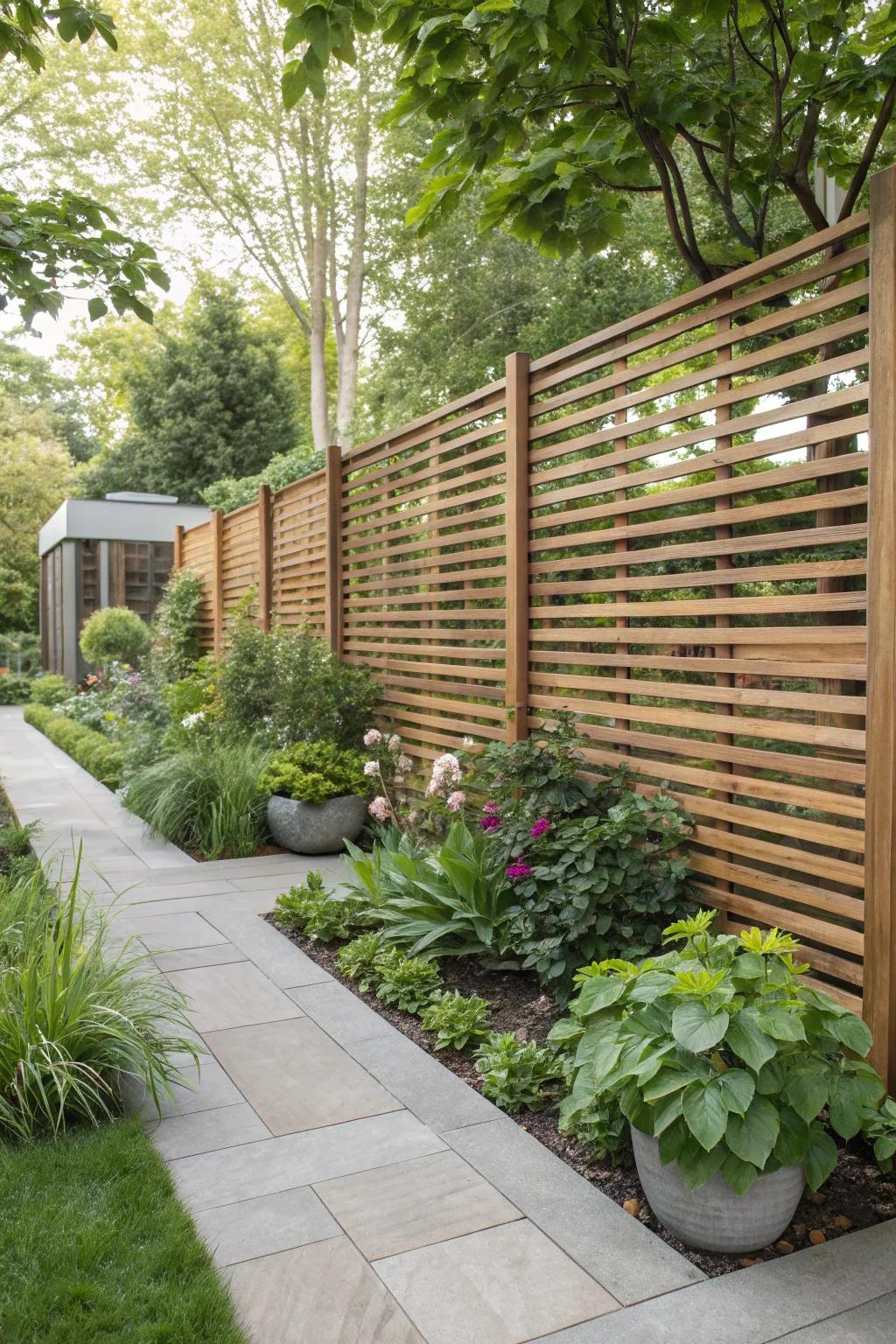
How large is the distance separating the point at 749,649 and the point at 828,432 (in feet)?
2.32

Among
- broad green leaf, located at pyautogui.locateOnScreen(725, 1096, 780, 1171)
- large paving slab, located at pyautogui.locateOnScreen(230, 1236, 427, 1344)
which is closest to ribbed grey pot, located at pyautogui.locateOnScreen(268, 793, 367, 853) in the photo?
large paving slab, located at pyautogui.locateOnScreen(230, 1236, 427, 1344)

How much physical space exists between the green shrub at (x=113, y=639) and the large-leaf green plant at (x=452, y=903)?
10606 mm

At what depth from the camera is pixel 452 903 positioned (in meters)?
3.95

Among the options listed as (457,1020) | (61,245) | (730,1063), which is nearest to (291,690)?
(61,245)

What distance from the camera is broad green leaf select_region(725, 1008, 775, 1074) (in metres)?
2.05

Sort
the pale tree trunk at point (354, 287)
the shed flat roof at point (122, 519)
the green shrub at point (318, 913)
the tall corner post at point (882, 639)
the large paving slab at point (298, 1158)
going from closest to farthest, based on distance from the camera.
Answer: the large paving slab at point (298, 1158) → the tall corner post at point (882, 639) → the green shrub at point (318, 913) → the pale tree trunk at point (354, 287) → the shed flat roof at point (122, 519)

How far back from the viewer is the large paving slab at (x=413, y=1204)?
2.20 meters

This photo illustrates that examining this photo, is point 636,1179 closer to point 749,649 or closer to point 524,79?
point 749,649

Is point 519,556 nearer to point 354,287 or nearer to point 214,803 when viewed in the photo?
point 214,803

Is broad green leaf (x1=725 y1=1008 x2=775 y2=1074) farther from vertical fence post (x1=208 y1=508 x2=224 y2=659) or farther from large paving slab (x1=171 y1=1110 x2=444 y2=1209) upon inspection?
vertical fence post (x1=208 y1=508 x2=224 y2=659)

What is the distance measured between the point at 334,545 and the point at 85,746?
14.6 feet

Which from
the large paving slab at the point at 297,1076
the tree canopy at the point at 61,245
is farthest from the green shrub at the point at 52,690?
the large paving slab at the point at 297,1076

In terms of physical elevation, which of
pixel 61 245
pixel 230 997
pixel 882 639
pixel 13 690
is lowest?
pixel 230 997

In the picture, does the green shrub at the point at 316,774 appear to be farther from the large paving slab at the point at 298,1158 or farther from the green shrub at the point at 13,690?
the green shrub at the point at 13,690
